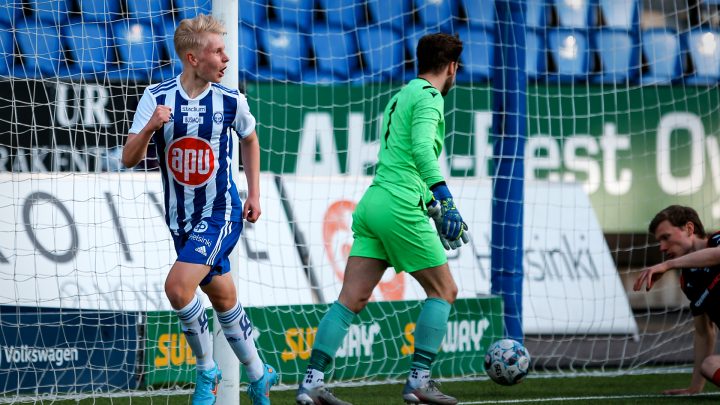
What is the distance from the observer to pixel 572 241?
31.8ft

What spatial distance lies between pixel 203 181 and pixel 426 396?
1286mm

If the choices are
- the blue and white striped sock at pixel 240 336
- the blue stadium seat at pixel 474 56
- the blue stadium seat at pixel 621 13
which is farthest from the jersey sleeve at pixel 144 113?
the blue stadium seat at pixel 621 13

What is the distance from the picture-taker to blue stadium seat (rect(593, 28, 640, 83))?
437 inches

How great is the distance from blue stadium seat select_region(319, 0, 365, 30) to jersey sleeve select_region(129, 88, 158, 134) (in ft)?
18.4

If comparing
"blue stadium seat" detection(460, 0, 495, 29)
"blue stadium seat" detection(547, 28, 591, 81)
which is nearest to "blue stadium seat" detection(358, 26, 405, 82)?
"blue stadium seat" detection(460, 0, 495, 29)

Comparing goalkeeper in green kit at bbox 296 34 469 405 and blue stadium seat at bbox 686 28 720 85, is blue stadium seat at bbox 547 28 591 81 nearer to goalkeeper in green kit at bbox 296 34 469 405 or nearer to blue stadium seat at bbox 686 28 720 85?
blue stadium seat at bbox 686 28 720 85

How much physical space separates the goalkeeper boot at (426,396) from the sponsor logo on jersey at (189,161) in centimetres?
124

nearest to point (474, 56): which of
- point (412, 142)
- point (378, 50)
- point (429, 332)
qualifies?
point (378, 50)

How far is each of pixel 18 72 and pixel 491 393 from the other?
376 cm

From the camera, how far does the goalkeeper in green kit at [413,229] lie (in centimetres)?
484

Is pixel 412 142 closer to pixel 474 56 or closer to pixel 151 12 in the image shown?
pixel 151 12

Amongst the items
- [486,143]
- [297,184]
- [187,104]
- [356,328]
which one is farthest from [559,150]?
[187,104]

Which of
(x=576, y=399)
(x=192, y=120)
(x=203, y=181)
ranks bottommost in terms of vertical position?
(x=576, y=399)

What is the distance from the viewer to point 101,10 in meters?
6.99
